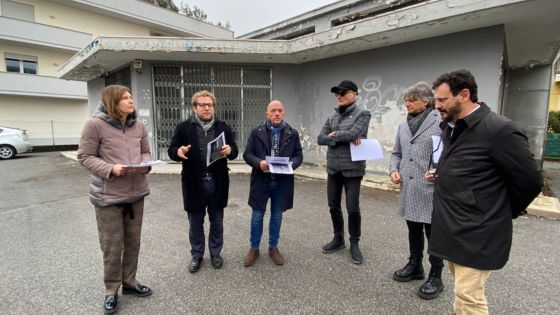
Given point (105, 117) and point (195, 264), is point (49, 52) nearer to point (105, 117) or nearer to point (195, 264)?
point (105, 117)

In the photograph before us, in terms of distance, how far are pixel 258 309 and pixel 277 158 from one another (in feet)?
4.57

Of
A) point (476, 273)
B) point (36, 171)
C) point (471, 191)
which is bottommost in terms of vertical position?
point (36, 171)

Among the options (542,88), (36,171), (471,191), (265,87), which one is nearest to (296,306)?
(471,191)

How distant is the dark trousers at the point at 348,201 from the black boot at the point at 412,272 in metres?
0.58

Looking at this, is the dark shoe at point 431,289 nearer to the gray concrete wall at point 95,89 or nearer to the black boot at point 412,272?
the black boot at point 412,272

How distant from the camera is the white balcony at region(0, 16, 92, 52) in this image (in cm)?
1591

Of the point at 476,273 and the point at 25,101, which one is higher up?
the point at 25,101

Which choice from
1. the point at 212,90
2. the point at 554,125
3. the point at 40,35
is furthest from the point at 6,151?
the point at 554,125

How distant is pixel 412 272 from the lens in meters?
2.88

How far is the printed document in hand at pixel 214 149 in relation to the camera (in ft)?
9.56

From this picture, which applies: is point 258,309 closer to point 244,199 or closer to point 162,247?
point 162,247

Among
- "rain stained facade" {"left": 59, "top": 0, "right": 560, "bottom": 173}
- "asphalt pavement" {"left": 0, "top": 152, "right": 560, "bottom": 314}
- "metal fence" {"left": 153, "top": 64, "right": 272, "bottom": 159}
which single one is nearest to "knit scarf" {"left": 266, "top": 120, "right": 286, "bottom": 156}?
"asphalt pavement" {"left": 0, "top": 152, "right": 560, "bottom": 314}

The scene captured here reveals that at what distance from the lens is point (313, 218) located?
15.4ft

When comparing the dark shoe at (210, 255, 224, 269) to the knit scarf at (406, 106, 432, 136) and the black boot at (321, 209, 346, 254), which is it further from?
the knit scarf at (406, 106, 432, 136)
